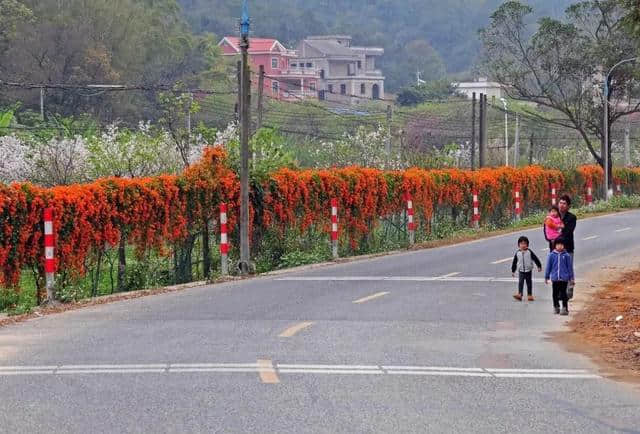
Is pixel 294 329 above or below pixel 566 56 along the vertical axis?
below

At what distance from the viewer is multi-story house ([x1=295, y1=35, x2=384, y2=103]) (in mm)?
159375

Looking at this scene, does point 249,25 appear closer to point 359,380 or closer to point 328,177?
point 328,177

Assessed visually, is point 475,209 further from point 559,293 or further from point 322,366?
point 322,366

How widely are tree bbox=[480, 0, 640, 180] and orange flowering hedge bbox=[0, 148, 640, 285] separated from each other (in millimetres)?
26099

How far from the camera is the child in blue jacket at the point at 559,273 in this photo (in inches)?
692

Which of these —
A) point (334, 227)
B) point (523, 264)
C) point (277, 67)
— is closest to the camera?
point (523, 264)

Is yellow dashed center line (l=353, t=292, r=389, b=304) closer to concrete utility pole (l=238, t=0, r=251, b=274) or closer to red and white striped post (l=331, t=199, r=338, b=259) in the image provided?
concrete utility pole (l=238, t=0, r=251, b=274)

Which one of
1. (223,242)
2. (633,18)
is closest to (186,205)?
(223,242)

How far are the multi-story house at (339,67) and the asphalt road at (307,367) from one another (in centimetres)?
13802

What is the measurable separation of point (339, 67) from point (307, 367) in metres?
153

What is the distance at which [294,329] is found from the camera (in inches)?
610

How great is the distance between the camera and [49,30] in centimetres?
7806

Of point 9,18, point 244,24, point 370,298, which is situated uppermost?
point 9,18

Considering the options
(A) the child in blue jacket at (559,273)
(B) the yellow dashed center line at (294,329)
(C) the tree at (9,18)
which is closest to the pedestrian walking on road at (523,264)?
(A) the child in blue jacket at (559,273)
